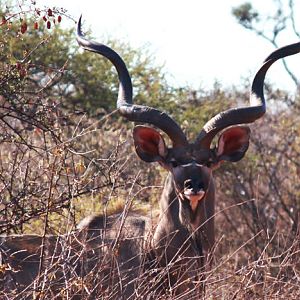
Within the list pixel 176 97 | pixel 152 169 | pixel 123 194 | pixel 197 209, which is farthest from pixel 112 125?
pixel 197 209

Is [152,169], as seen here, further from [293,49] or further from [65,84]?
[293,49]

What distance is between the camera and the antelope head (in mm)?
6531

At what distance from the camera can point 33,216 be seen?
6.39 meters

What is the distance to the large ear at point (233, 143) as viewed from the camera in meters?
6.93

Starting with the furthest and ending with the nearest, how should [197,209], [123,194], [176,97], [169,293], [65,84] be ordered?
[176,97] < [65,84] < [123,194] < [197,209] < [169,293]

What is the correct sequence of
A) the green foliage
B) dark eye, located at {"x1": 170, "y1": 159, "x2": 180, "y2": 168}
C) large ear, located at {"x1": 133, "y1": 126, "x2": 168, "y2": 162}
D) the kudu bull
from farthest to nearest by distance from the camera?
the green foliage, large ear, located at {"x1": 133, "y1": 126, "x2": 168, "y2": 162}, dark eye, located at {"x1": 170, "y1": 159, "x2": 180, "y2": 168}, the kudu bull

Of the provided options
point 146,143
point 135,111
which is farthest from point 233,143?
point 135,111

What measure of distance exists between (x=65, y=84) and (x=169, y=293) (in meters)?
6.04

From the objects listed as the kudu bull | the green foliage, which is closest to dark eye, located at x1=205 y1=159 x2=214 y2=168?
the kudu bull

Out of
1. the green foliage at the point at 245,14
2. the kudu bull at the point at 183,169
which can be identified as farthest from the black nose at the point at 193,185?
the green foliage at the point at 245,14

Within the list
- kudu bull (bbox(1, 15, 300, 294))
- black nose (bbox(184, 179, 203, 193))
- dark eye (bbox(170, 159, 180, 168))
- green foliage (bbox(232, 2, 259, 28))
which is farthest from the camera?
green foliage (bbox(232, 2, 259, 28))

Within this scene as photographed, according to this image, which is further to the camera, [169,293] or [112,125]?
[112,125]

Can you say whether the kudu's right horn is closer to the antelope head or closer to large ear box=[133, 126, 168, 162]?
the antelope head

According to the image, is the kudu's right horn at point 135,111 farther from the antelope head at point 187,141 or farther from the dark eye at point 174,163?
the dark eye at point 174,163
